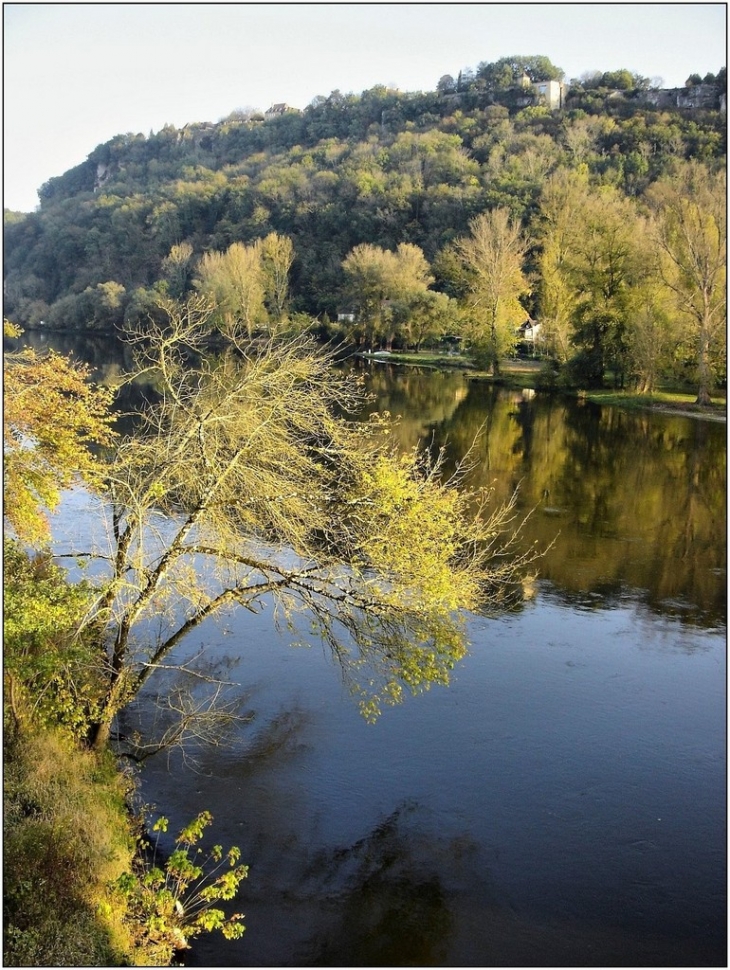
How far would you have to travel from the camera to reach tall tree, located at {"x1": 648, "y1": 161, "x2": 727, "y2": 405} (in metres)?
34.4

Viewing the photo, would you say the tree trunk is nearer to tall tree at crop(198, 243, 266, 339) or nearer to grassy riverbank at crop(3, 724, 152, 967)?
tall tree at crop(198, 243, 266, 339)

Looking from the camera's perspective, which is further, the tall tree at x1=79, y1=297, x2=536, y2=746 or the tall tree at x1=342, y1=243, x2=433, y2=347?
the tall tree at x1=342, y1=243, x2=433, y2=347

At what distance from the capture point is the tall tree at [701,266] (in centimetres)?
3441

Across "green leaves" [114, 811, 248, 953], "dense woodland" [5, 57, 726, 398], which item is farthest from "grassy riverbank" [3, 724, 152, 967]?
"dense woodland" [5, 57, 726, 398]

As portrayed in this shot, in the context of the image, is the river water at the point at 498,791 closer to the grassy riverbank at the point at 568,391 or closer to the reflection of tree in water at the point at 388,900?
the reflection of tree in water at the point at 388,900

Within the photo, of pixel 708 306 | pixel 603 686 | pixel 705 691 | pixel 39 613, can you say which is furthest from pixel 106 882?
pixel 708 306

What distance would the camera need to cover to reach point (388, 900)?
28.3 ft

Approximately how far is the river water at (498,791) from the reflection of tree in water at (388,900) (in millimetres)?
19

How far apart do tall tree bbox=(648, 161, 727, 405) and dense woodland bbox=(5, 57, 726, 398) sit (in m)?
0.10

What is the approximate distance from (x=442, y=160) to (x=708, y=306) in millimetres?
49672

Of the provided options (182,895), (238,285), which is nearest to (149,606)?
(182,895)

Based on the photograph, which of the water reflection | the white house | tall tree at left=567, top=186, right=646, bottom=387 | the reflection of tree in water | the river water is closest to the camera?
the reflection of tree in water

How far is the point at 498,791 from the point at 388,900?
216 centimetres

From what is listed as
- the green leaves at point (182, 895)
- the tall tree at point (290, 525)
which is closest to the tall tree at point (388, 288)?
the tall tree at point (290, 525)
